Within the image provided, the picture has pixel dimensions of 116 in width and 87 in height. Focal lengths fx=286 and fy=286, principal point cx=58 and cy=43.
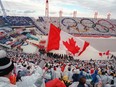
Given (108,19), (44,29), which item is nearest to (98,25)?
(108,19)

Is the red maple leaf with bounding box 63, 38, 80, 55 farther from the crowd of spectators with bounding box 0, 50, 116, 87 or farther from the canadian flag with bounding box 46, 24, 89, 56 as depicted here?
the crowd of spectators with bounding box 0, 50, 116, 87

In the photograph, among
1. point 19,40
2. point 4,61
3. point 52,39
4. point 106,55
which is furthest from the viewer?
point 19,40

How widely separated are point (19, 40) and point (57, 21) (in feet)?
57.0

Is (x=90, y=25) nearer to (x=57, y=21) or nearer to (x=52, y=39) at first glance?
(x=57, y=21)

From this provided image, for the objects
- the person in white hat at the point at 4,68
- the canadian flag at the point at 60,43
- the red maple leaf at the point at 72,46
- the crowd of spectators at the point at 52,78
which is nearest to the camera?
the person in white hat at the point at 4,68

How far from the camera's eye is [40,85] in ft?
7.54

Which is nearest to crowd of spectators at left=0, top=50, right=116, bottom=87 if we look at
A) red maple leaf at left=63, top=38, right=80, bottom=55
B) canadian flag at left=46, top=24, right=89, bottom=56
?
canadian flag at left=46, top=24, right=89, bottom=56

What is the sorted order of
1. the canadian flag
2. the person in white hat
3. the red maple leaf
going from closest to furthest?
the person in white hat
the canadian flag
the red maple leaf

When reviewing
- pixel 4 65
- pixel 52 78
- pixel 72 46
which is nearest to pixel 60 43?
pixel 72 46

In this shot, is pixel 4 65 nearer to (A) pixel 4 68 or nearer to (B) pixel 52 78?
(A) pixel 4 68

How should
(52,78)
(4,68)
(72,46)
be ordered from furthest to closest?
(72,46)
(52,78)
(4,68)

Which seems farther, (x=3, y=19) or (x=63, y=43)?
(x=3, y=19)

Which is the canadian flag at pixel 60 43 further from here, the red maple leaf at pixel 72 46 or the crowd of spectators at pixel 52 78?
the crowd of spectators at pixel 52 78

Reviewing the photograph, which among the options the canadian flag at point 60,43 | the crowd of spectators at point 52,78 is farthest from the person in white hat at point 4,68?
the canadian flag at point 60,43
